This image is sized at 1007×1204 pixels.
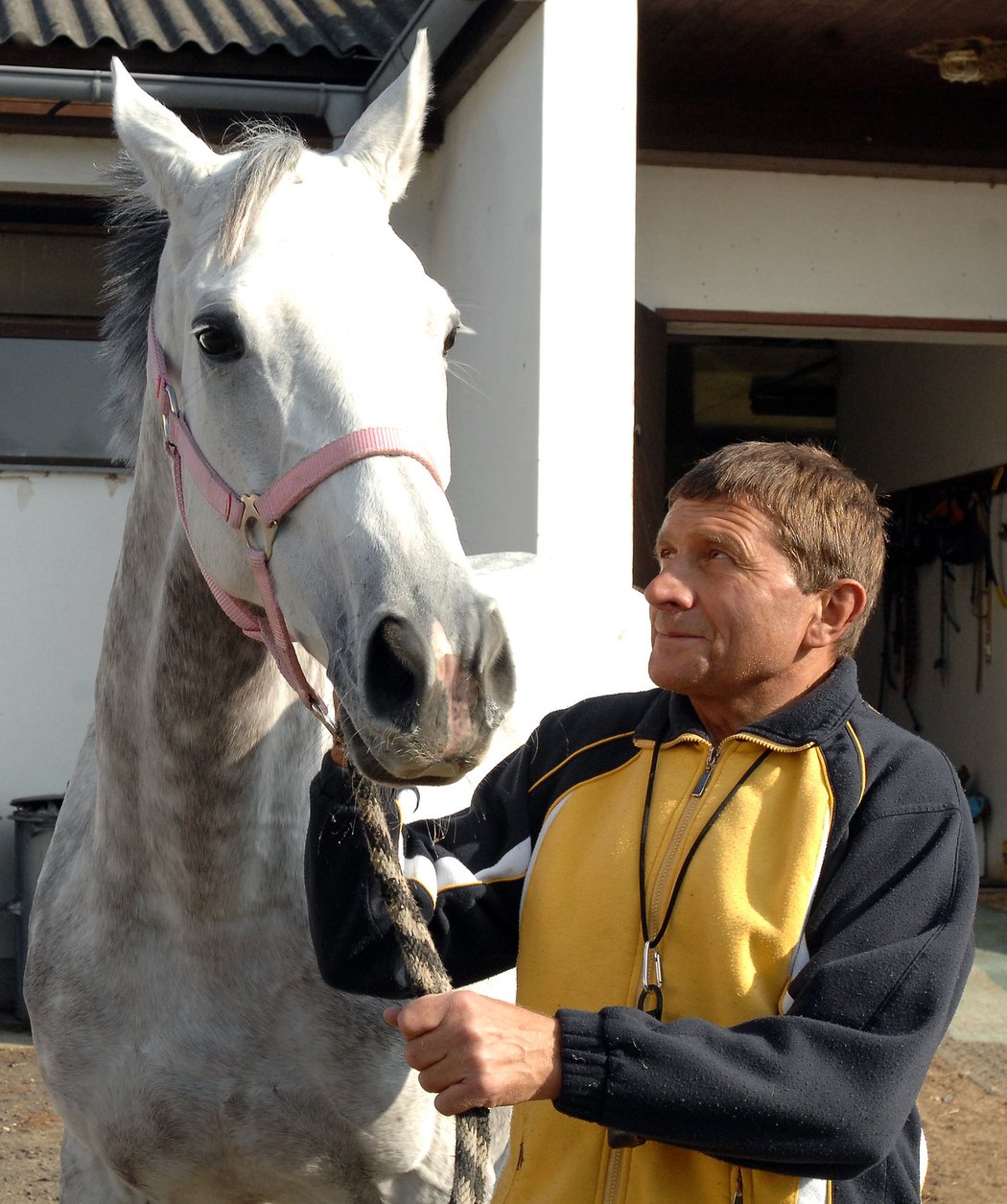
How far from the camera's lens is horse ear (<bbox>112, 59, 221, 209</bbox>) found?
1.88 metres

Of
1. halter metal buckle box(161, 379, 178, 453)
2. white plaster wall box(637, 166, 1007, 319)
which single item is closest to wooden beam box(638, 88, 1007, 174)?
white plaster wall box(637, 166, 1007, 319)

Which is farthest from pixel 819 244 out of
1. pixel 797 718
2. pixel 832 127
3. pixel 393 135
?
pixel 797 718

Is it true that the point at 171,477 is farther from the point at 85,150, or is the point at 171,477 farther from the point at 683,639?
the point at 85,150

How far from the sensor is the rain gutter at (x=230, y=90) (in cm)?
450

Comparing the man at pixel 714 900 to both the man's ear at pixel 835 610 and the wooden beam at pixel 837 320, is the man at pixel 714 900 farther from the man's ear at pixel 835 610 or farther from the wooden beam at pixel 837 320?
the wooden beam at pixel 837 320


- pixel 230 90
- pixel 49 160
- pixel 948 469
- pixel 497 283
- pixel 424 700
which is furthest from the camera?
pixel 948 469

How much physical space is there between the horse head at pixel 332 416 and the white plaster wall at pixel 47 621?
352 centimetres

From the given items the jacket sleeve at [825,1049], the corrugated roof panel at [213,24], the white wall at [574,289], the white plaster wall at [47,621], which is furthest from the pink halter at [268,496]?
the white plaster wall at [47,621]

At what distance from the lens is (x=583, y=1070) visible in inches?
48.3

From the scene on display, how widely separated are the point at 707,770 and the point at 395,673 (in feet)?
1.19

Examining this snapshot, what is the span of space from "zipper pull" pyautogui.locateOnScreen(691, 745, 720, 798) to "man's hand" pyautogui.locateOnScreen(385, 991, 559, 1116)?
319 mm

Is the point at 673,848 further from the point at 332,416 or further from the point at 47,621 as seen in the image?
the point at 47,621

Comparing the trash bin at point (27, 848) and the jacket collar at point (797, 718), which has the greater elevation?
the jacket collar at point (797, 718)

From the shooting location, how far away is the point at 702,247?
17.3ft
